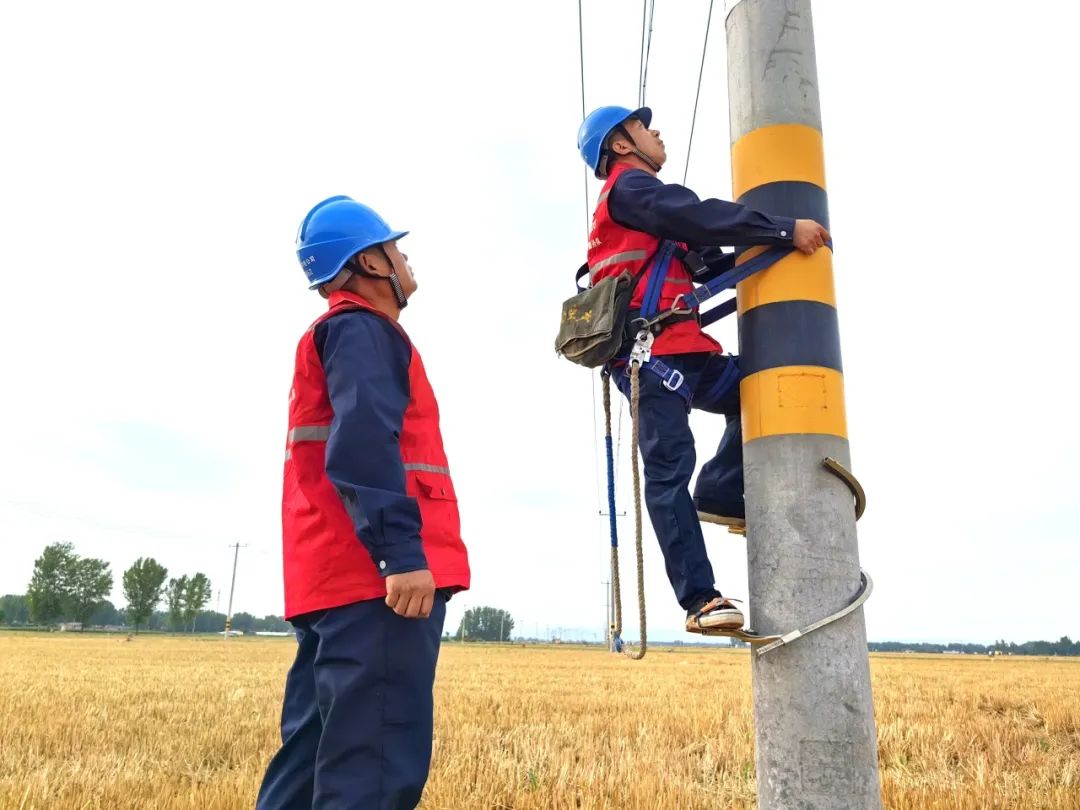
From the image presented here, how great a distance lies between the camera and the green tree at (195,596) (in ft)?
359

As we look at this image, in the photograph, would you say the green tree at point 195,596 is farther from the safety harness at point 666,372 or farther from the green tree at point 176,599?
the safety harness at point 666,372

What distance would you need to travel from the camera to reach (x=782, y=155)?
2766 millimetres

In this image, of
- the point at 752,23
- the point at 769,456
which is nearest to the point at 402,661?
the point at 769,456

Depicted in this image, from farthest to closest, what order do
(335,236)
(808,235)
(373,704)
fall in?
(335,236) < (808,235) < (373,704)

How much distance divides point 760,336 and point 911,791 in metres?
2.78

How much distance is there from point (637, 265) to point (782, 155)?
2.31ft

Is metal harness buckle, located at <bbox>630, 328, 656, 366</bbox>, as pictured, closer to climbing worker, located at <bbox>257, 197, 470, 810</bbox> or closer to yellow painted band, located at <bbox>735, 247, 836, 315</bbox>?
yellow painted band, located at <bbox>735, 247, 836, 315</bbox>

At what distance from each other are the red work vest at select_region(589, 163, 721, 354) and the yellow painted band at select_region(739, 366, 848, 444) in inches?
20.4

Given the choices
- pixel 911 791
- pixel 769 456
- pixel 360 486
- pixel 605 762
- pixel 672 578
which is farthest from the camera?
pixel 605 762

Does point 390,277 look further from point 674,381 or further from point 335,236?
point 674,381

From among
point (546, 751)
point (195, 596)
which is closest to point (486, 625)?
point (195, 596)

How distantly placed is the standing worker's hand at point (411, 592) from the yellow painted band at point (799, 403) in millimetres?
1098

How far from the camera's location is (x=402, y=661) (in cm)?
232

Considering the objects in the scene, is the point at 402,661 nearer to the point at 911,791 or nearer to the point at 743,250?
the point at 743,250
